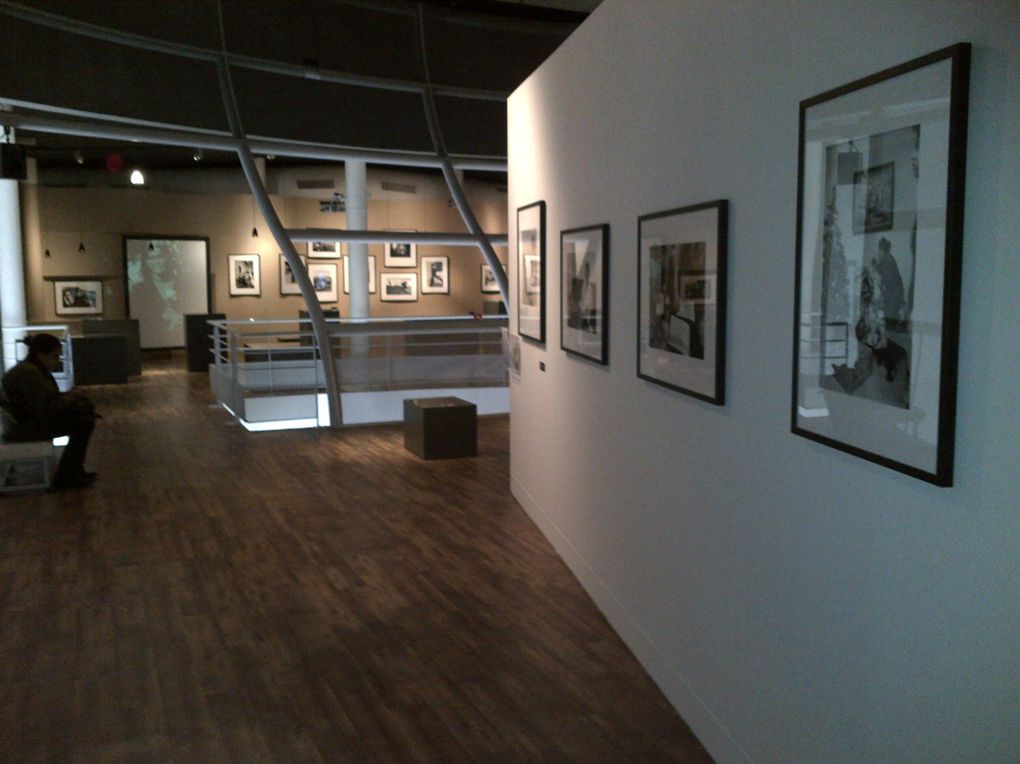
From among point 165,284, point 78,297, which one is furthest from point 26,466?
point 165,284

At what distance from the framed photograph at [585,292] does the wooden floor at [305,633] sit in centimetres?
145

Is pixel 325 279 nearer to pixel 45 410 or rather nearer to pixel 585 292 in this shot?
pixel 45 410

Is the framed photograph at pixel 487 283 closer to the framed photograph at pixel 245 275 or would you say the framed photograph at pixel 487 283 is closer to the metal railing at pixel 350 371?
the framed photograph at pixel 245 275

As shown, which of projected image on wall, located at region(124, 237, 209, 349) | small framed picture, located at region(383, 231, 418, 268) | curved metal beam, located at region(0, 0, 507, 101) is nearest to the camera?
curved metal beam, located at region(0, 0, 507, 101)

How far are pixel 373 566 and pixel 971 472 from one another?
4327 mm

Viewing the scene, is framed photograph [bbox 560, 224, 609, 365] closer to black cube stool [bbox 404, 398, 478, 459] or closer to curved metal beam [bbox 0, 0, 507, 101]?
black cube stool [bbox 404, 398, 478, 459]

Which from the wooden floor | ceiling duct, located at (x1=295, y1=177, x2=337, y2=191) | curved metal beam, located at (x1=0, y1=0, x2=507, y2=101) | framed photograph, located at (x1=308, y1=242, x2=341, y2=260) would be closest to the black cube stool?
the wooden floor

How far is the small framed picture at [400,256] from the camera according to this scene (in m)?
20.7

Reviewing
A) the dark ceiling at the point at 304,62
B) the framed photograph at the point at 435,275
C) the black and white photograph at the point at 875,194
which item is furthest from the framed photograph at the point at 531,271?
the framed photograph at the point at 435,275

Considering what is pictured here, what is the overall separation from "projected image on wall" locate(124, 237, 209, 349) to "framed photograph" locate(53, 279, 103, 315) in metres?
0.63

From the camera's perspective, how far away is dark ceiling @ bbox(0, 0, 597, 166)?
8.75 metres

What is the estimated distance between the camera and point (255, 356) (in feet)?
45.3

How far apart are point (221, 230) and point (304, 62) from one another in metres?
10.6

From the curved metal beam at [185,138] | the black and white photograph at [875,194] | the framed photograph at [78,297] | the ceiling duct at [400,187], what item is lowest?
the framed photograph at [78,297]
